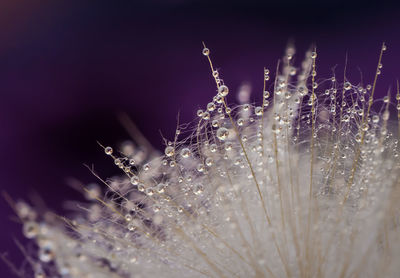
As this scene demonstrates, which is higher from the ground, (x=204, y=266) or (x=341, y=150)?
(x=341, y=150)

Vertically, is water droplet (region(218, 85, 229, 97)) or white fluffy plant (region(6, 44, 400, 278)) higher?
water droplet (region(218, 85, 229, 97))

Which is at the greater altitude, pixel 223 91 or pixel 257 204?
pixel 223 91

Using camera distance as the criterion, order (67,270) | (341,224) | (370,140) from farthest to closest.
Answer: (370,140) → (341,224) → (67,270)

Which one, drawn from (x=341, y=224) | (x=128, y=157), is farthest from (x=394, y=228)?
(x=128, y=157)

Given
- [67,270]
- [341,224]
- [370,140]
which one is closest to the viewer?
[67,270]

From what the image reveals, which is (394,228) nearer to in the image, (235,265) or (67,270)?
(235,265)

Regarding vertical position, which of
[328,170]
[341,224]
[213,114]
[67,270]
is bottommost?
[67,270]

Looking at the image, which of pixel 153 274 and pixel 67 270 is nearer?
pixel 67 270

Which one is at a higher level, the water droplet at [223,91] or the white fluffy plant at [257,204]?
the water droplet at [223,91]
